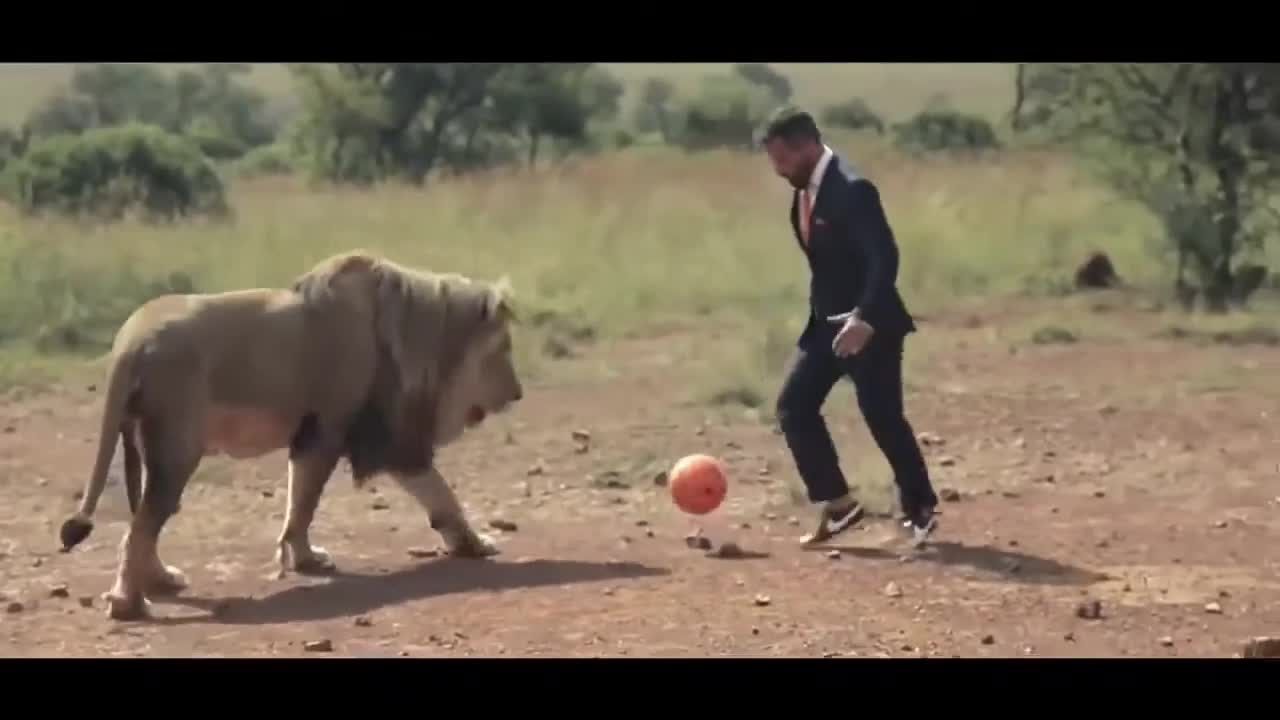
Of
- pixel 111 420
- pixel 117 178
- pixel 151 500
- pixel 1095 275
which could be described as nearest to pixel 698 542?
pixel 151 500

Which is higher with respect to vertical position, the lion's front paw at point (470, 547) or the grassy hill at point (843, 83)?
the lion's front paw at point (470, 547)

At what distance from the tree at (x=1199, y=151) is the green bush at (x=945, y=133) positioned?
18.7 meters

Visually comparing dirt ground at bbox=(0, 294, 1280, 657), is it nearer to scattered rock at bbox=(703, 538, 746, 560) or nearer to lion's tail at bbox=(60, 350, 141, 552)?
scattered rock at bbox=(703, 538, 746, 560)

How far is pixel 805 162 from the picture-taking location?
8.48 metres

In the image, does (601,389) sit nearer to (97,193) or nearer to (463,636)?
(463,636)

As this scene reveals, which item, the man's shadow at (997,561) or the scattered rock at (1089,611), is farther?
the man's shadow at (997,561)

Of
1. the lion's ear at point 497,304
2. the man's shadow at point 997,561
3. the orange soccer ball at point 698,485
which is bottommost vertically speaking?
the man's shadow at point 997,561

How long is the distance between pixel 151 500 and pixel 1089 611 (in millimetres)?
3418

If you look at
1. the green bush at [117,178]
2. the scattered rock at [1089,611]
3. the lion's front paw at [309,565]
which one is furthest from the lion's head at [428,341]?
the green bush at [117,178]

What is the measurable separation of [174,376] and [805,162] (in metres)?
2.69

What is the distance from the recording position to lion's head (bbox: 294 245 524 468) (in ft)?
27.5

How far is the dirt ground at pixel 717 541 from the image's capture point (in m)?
7.15

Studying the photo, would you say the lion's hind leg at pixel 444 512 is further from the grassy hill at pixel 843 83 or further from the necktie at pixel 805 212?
the grassy hill at pixel 843 83

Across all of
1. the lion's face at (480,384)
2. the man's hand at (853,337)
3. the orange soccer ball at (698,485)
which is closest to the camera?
the man's hand at (853,337)
